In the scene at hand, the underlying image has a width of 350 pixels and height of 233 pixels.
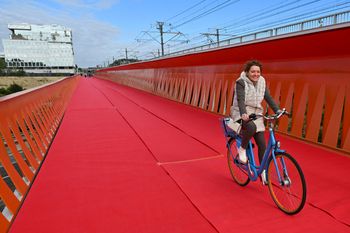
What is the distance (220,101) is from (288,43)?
405 centimetres

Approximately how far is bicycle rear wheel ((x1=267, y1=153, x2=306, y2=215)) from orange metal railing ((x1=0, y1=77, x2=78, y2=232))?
112 inches

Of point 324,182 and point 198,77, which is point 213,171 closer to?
point 324,182

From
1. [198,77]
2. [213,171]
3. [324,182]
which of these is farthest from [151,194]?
[198,77]

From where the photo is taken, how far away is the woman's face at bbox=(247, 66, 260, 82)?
3297 mm

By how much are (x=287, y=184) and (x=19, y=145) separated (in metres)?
3.80

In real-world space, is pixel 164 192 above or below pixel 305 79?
below

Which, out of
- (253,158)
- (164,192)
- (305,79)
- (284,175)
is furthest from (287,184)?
(305,79)

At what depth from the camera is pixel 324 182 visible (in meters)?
3.88

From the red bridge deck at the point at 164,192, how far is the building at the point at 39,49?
424 ft

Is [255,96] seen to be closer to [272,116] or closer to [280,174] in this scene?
[272,116]

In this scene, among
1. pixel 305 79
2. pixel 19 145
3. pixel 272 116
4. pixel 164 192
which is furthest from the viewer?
pixel 305 79

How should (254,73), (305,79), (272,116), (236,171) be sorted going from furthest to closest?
(305,79) → (236,171) → (254,73) → (272,116)

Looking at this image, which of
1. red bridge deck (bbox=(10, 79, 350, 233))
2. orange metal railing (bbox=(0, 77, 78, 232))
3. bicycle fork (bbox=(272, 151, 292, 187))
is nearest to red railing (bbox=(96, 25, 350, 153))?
red bridge deck (bbox=(10, 79, 350, 233))

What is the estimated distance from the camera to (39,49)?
122m
